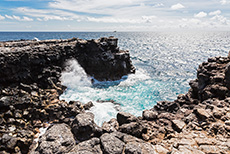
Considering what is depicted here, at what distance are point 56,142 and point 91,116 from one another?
13.5ft

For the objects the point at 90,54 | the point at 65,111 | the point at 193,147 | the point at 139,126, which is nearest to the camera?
the point at 193,147

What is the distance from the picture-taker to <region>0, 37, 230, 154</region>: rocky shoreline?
10445mm

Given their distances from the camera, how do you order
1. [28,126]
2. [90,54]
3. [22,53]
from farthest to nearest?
[90,54] → [22,53] → [28,126]

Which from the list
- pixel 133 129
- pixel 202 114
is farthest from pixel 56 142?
pixel 202 114

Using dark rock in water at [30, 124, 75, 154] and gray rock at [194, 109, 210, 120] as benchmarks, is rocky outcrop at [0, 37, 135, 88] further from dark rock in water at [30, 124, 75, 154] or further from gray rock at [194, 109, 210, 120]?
gray rock at [194, 109, 210, 120]

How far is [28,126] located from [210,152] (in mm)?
22726

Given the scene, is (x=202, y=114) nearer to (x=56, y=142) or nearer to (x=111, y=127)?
(x=111, y=127)

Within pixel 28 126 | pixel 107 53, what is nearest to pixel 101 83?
pixel 107 53

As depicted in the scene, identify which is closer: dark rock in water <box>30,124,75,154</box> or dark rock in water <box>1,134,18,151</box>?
dark rock in water <box>30,124,75,154</box>

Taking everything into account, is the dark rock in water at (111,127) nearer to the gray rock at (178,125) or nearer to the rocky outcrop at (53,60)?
the gray rock at (178,125)

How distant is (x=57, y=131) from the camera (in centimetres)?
1094

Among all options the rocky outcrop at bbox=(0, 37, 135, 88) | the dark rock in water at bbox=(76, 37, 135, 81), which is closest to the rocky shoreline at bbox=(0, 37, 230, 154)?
the rocky outcrop at bbox=(0, 37, 135, 88)

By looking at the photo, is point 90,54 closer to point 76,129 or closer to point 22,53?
point 22,53

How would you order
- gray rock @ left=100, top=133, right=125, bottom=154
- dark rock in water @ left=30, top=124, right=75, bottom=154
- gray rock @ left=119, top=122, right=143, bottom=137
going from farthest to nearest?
gray rock @ left=119, top=122, right=143, bottom=137 → gray rock @ left=100, top=133, right=125, bottom=154 → dark rock in water @ left=30, top=124, right=75, bottom=154
